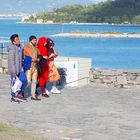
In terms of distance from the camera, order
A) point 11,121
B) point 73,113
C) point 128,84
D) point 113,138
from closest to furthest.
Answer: point 113,138
point 11,121
point 73,113
point 128,84

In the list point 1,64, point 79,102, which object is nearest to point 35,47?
point 79,102

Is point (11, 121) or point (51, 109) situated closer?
point (11, 121)

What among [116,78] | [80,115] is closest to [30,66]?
[80,115]

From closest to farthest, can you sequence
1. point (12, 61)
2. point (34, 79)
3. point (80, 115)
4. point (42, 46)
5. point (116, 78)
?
point (80, 115) → point (12, 61) → point (34, 79) → point (42, 46) → point (116, 78)

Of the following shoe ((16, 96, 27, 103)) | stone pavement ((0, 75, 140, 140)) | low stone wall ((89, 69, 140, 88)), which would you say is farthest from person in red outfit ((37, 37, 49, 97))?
low stone wall ((89, 69, 140, 88))

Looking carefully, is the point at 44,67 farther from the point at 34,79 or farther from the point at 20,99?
the point at 20,99

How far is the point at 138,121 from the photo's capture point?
9.37 m

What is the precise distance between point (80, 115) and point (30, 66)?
202 centimetres

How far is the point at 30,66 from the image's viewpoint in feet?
37.8

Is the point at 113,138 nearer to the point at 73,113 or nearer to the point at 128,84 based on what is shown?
the point at 73,113

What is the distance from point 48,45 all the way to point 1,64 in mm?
4704

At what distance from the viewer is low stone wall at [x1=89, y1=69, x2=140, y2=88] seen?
13.8 metres

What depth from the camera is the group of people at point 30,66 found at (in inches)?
439

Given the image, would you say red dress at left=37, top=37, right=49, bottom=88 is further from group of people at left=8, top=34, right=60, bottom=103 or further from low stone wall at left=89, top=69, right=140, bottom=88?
low stone wall at left=89, top=69, right=140, bottom=88
